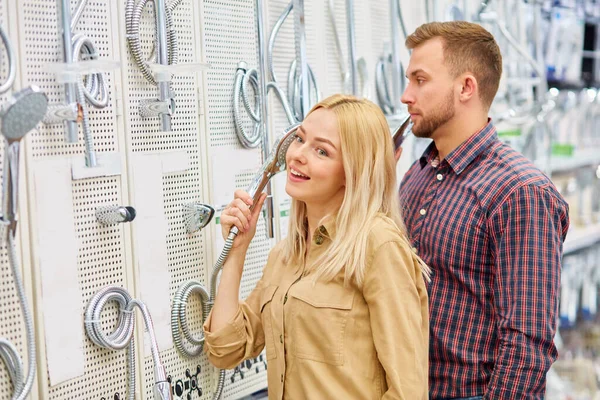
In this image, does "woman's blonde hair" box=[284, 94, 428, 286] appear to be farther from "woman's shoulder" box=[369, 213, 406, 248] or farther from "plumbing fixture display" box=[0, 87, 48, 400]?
"plumbing fixture display" box=[0, 87, 48, 400]

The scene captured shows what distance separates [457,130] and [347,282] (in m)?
0.63

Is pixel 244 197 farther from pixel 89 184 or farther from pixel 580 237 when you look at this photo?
pixel 580 237

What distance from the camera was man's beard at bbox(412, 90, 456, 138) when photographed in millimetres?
2305

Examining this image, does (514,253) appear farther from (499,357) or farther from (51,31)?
(51,31)

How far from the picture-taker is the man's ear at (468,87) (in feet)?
7.58

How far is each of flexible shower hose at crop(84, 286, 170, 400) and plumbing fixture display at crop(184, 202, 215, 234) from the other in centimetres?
29

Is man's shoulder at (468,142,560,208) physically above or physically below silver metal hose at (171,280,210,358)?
above

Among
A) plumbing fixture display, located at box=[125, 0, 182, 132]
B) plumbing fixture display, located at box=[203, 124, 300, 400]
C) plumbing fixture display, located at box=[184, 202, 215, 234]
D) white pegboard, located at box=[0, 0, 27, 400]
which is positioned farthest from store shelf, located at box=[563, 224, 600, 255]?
white pegboard, located at box=[0, 0, 27, 400]

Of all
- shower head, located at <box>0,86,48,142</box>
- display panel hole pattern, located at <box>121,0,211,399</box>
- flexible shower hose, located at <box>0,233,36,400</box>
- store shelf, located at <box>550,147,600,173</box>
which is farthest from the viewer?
store shelf, located at <box>550,147,600,173</box>

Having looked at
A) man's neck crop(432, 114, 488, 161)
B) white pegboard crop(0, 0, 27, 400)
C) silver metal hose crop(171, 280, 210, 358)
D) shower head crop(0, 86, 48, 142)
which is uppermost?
shower head crop(0, 86, 48, 142)

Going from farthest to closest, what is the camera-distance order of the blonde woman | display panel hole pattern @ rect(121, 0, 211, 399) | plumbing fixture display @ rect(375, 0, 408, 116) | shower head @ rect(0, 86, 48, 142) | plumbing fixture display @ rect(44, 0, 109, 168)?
plumbing fixture display @ rect(375, 0, 408, 116)
display panel hole pattern @ rect(121, 0, 211, 399)
the blonde woman
plumbing fixture display @ rect(44, 0, 109, 168)
shower head @ rect(0, 86, 48, 142)

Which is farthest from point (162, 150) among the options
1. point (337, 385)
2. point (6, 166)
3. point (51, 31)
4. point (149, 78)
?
point (337, 385)

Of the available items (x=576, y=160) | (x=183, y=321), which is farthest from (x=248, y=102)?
(x=576, y=160)

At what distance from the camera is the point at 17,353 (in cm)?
179
